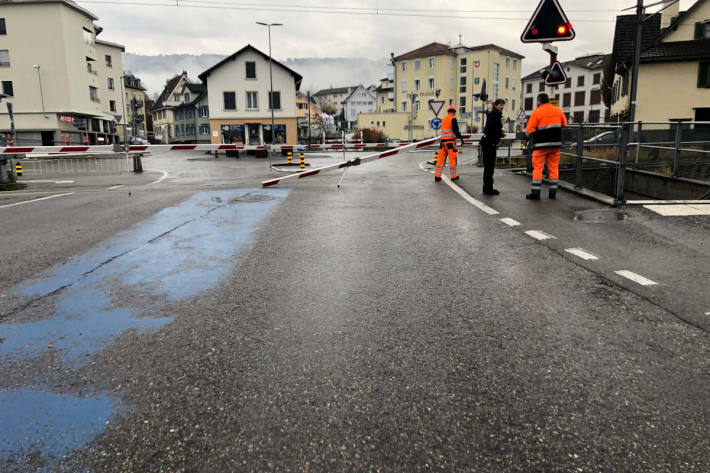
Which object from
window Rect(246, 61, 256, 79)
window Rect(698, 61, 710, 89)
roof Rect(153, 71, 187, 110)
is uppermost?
roof Rect(153, 71, 187, 110)

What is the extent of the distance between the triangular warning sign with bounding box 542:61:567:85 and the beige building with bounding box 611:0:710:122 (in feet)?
91.9

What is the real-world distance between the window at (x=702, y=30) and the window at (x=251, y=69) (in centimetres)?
3966

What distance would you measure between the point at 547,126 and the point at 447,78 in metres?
83.9

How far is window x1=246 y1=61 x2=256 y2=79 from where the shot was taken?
191 ft

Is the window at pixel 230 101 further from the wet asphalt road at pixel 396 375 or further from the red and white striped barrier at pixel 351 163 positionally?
the wet asphalt road at pixel 396 375

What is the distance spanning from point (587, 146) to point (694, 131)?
4.03 m

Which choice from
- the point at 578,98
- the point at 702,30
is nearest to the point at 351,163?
the point at 702,30

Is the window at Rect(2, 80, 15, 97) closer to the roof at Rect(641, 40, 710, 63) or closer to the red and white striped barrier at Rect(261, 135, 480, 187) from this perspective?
the red and white striped barrier at Rect(261, 135, 480, 187)

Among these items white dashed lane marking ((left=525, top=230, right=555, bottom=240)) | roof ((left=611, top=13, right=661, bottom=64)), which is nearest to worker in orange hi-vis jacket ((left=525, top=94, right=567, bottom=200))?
white dashed lane marking ((left=525, top=230, right=555, bottom=240))

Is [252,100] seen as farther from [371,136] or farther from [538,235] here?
[538,235]

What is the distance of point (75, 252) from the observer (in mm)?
6445

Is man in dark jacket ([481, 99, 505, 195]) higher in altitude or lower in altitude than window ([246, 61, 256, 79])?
lower

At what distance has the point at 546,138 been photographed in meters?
10.4

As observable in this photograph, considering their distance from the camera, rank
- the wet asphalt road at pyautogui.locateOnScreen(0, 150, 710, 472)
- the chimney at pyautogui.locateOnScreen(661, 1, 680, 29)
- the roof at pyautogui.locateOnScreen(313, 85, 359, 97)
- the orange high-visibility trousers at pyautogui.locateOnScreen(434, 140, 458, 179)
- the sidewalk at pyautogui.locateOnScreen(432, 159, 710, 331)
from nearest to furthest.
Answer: the wet asphalt road at pyautogui.locateOnScreen(0, 150, 710, 472), the sidewalk at pyautogui.locateOnScreen(432, 159, 710, 331), the orange high-visibility trousers at pyautogui.locateOnScreen(434, 140, 458, 179), the chimney at pyautogui.locateOnScreen(661, 1, 680, 29), the roof at pyautogui.locateOnScreen(313, 85, 359, 97)
